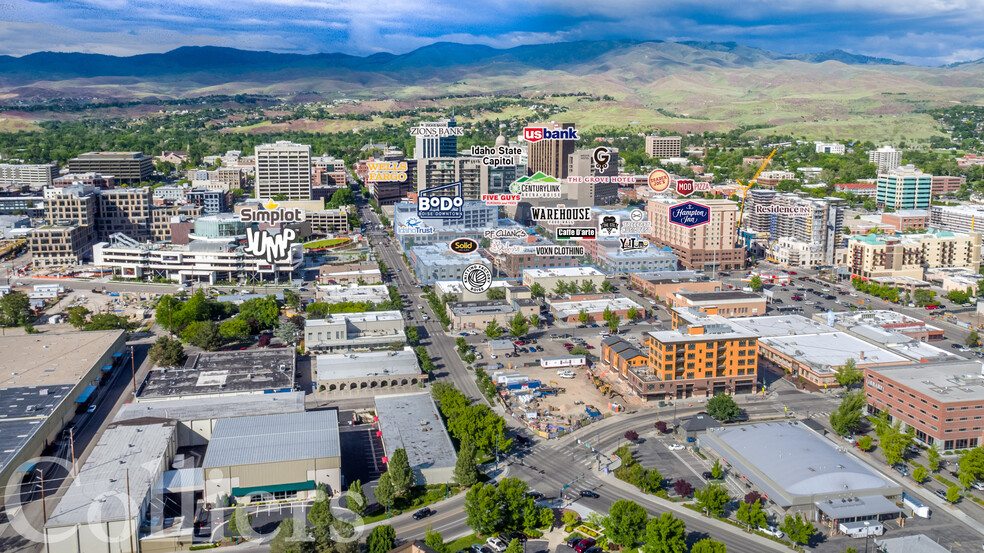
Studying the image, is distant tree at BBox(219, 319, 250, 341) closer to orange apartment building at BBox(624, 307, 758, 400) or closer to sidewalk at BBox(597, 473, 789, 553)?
orange apartment building at BBox(624, 307, 758, 400)

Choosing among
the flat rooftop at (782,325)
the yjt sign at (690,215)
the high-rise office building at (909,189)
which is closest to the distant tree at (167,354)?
the flat rooftop at (782,325)

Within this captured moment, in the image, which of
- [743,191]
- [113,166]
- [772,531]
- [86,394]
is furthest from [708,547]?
[113,166]

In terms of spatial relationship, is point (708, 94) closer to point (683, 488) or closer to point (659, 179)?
point (659, 179)

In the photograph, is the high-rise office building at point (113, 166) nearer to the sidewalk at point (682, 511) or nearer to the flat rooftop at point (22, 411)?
the flat rooftop at point (22, 411)

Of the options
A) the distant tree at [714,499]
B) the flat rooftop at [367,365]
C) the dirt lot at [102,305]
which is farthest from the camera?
the dirt lot at [102,305]

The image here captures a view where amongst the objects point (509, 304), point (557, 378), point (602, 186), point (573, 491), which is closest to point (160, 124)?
point (602, 186)

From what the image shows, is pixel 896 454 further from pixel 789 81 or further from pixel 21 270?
pixel 789 81
